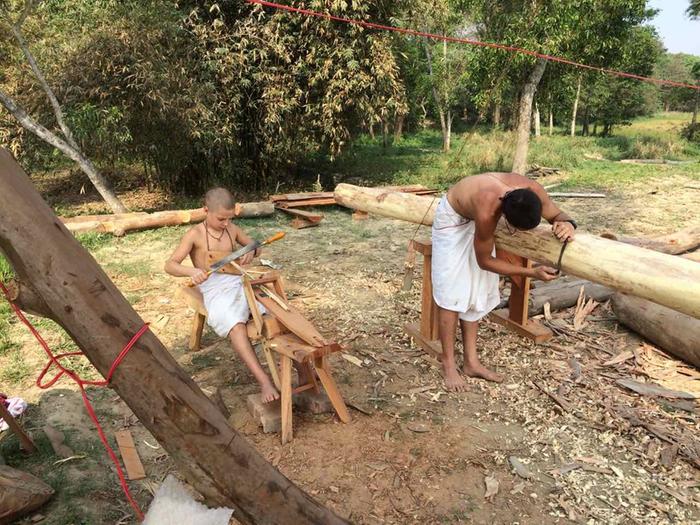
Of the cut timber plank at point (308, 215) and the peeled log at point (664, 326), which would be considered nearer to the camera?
the peeled log at point (664, 326)

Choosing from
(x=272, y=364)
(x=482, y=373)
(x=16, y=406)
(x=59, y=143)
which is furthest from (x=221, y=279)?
(x=59, y=143)

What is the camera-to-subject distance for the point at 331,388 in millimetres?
3400

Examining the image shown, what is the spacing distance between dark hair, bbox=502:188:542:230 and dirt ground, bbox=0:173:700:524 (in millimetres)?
1479

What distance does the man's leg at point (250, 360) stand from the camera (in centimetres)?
352

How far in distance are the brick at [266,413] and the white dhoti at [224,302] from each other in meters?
0.54

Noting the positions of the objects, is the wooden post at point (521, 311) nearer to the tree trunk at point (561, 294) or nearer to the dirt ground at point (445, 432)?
the dirt ground at point (445, 432)

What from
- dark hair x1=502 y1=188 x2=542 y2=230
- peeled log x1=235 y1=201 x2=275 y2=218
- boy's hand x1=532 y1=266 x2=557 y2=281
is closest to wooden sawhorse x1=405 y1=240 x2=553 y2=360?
boy's hand x1=532 y1=266 x2=557 y2=281

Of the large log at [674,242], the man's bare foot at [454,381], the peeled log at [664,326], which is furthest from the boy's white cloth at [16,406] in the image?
the large log at [674,242]

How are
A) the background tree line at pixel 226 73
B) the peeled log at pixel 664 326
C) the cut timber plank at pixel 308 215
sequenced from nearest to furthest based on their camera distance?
the peeled log at pixel 664 326 < the cut timber plank at pixel 308 215 < the background tree line at pixel 226 73

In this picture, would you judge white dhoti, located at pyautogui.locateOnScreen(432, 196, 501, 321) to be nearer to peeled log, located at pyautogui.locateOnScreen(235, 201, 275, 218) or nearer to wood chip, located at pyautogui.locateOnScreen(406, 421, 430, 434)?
wood chip, located at pyautogui.locateOnScreen(406, 421, 430, 434)

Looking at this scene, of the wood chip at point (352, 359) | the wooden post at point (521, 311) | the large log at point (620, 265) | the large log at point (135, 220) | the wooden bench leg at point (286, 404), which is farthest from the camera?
the large log at point (135, 220)

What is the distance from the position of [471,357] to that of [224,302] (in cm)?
210

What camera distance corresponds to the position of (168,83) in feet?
29.6

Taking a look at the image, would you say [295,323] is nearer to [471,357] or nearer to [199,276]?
[199,276]
